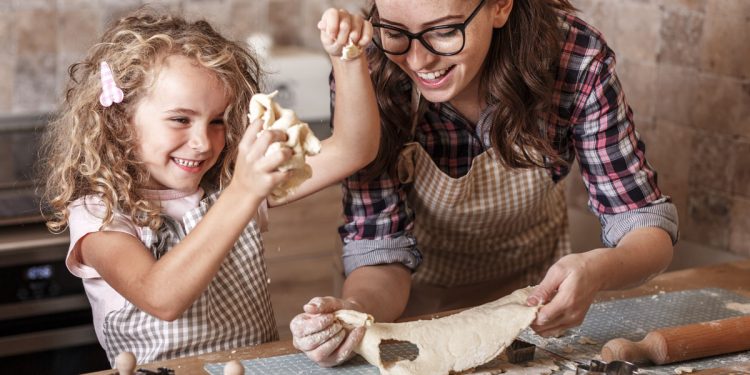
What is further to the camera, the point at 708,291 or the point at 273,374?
the point at 708,291

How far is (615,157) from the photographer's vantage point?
71.4 inches

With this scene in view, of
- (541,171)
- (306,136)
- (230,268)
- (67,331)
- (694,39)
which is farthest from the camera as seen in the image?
(67,331)

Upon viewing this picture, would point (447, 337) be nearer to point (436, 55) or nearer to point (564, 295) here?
point (564, 295)

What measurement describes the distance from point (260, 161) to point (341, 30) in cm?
29

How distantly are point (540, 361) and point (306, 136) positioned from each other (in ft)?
1.60

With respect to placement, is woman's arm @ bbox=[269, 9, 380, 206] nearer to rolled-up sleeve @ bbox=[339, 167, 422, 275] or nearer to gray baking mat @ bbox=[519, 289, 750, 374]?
rolled-up sleeve @ bbox=[339, 167, 422, 275]

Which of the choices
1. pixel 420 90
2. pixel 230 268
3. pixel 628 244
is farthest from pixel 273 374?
pixel 628 244

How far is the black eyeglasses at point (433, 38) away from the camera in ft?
5.30

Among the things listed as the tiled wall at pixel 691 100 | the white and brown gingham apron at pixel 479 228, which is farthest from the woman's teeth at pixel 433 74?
the tiled wall at pixel 691 100

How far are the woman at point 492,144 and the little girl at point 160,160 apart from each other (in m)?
0.14

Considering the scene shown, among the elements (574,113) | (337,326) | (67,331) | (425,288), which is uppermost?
(574,113)

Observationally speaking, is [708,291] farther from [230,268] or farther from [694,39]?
[230,268]

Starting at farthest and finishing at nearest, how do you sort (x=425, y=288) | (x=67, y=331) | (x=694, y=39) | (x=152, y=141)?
(x=67, y=331)
(x=694, y=39)
(x=425, y=288)
(x=152, y=141)

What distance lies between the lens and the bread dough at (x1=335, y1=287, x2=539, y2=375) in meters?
1.47
